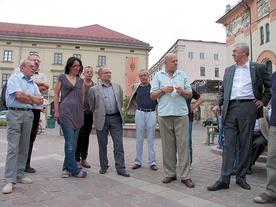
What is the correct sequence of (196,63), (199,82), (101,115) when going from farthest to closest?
(196,63), (199,82), (101,115)

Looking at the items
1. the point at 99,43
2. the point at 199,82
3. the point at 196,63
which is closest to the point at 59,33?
the point at 99,43

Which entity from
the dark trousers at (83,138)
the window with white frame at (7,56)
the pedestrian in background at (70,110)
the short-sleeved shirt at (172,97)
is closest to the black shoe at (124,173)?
the pedestrian in background at (70,110)

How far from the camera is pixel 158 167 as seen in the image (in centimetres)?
516

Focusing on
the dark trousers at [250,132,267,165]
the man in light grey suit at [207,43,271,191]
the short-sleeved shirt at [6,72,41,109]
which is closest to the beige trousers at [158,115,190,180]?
the man in light grey suit at [207,43,271,191]

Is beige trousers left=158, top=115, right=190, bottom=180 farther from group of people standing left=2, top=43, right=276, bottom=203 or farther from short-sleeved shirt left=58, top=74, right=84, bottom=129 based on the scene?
short-sleeved shirt left=58, top=74, right=84, bottom=129

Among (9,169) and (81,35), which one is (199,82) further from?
(9,169)

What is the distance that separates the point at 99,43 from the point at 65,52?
5.35 m

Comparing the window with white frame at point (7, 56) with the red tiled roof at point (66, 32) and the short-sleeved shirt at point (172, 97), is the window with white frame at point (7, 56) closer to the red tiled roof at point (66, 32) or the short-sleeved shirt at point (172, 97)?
the red tiled roof at point (66, 32)

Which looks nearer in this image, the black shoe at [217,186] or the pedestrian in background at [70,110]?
the black shoe at [217,186]

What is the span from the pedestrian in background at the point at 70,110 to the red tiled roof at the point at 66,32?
36.6 metres

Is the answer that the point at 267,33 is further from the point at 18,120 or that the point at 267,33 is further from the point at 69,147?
the point at 18,120

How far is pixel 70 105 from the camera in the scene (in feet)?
13.6

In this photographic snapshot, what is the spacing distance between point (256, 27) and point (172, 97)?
25.5 meters

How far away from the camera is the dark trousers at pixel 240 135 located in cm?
367
